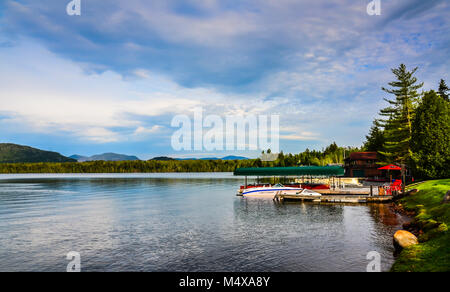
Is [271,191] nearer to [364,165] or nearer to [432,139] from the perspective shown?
[432,139]

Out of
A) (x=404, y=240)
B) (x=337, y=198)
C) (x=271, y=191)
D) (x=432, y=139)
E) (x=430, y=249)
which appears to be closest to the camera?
(x=430, y=249)

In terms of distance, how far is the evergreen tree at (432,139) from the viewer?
160 ft

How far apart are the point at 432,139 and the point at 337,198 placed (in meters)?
18.0

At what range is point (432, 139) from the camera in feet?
163

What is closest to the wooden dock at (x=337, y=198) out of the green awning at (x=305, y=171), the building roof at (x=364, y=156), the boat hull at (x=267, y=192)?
the boat hull at (x=267, y=192)

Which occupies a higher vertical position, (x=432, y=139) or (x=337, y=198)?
(x=432, y=139)

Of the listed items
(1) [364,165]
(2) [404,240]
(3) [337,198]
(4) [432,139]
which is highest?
(4) [432,139]

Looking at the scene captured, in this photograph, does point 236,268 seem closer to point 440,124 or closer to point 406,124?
point 440,124

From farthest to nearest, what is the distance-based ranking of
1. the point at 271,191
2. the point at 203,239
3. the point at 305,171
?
the point at 271,191, the point at 305,171, the point at 203,239

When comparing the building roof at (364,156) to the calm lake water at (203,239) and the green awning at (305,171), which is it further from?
the calm lake water at (203,239)

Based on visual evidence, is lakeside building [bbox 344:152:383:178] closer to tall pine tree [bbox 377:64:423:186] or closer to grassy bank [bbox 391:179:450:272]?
tall pine tree [bbox 377:64:423:186]

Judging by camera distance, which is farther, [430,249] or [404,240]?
[404,240]

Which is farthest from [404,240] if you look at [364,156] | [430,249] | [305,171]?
[364,156]

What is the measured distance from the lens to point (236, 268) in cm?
1933
